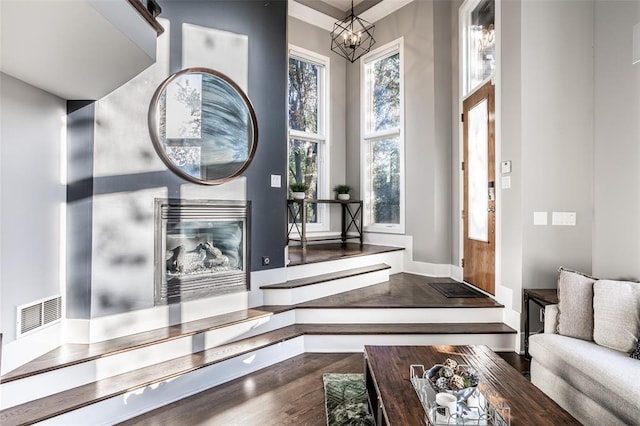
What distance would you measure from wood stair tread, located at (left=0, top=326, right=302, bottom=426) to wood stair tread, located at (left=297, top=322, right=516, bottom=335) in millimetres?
392

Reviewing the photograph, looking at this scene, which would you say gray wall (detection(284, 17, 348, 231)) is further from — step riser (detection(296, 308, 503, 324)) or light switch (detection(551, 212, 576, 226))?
light switch (detection(551, 212, 576, 226))

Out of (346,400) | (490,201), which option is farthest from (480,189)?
(346,400)

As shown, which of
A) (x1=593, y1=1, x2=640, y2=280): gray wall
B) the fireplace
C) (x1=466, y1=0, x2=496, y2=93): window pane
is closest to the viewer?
(x1=593, y1=1, x2=640, y2=280): gray wall

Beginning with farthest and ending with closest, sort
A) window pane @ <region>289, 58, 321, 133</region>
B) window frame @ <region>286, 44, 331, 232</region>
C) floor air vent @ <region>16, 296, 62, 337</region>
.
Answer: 1. window frame @ <region>286, 44, 331, 232</region>
2. window pane @ <region>289, 58, 321, 133</region>
3. floor air vent @ <region>16, 296, 62, 337</region>

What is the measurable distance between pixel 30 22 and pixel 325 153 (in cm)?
451

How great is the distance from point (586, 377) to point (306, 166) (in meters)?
4.42

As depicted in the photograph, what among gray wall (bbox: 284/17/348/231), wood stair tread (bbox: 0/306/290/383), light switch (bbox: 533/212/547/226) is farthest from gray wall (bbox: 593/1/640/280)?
gray wall (bbox: 284/17/348/231)

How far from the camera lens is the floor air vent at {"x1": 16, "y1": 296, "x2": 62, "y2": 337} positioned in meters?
2.10

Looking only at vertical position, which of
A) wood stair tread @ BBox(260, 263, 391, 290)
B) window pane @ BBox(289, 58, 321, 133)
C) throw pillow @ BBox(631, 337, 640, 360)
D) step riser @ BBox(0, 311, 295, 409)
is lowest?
step riser @ BBox(0, 311, 295, 409)

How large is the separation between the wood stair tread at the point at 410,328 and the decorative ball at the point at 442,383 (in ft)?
5.06

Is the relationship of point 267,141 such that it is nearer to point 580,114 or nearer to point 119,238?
point 119,238

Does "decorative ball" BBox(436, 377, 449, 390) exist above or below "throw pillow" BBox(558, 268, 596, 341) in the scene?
below

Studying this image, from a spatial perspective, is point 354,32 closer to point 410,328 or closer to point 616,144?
point 616,144

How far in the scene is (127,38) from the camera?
1.75 m
